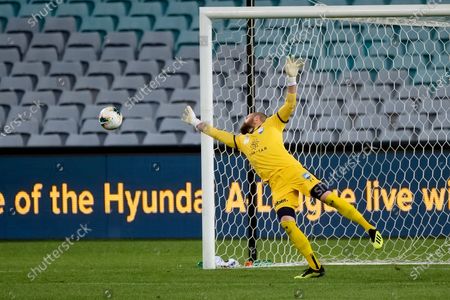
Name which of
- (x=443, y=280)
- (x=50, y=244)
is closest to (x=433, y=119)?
(x=50, y=244)

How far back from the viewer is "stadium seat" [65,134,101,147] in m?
17.6

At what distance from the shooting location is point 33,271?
37.4ft

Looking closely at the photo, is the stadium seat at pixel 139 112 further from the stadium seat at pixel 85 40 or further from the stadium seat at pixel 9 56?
the stadium seat at pixel 9 56

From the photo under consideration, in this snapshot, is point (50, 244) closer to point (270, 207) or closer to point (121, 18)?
point (270, 207)

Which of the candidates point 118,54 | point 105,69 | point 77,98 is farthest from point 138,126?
point 118,54

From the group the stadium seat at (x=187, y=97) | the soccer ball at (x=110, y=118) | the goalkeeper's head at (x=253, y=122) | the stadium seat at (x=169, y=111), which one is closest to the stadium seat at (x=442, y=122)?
the stadium seat at (x=187, y=97)

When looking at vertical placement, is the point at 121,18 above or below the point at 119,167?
above

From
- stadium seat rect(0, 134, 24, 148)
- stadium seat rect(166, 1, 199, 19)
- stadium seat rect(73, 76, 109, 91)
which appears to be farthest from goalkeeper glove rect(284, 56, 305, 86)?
stadium seat rect(166, 1, 199, 19)

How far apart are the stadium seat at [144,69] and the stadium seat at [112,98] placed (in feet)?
1.72

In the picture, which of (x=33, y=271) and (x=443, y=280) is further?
(x=33, y=271)

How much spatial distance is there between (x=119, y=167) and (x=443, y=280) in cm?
672

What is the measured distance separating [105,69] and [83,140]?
5.32ft

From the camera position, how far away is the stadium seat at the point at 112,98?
59.5ft

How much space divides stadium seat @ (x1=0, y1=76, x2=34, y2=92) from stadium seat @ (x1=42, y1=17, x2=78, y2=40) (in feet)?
3.87
